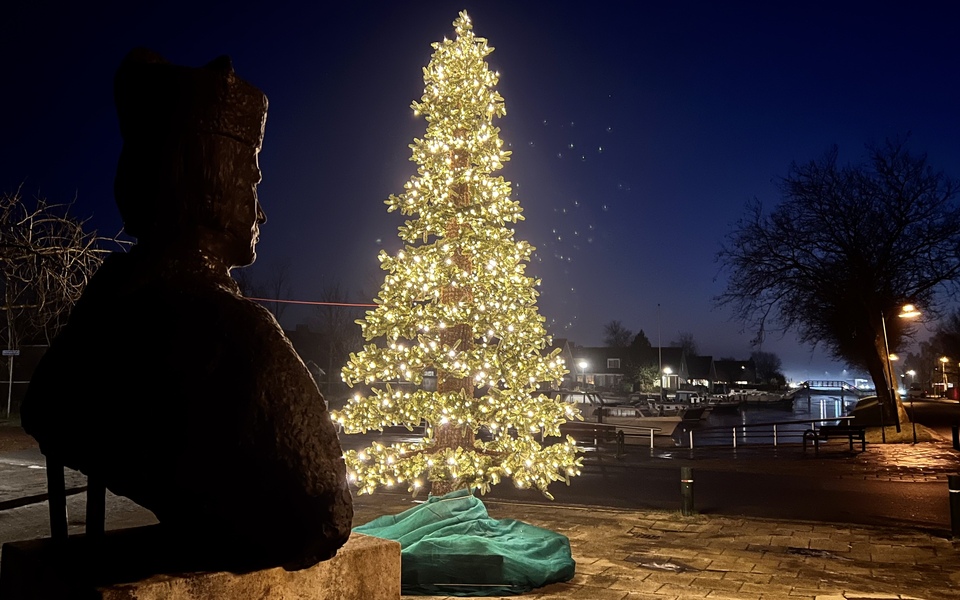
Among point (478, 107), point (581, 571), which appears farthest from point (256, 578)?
point (478, 107)

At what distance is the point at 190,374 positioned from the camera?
249 cm

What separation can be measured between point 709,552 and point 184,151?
706 centimetres

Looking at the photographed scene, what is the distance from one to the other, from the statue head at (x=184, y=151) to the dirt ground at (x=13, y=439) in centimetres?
1969

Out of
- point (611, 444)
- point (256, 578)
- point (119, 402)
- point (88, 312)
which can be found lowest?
point (611, 444)

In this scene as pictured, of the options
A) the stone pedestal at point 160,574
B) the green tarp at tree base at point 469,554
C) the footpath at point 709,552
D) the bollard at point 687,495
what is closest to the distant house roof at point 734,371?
the bollard at point 687,495

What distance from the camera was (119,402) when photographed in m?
2.51

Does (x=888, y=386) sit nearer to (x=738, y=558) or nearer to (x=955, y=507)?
(x=955, y=507)

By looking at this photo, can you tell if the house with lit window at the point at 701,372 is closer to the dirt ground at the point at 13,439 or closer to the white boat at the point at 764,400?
the white boat at the point at 764,400

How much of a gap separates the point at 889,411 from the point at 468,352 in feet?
72.7

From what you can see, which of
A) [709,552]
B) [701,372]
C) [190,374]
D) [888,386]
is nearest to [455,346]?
[709,552]

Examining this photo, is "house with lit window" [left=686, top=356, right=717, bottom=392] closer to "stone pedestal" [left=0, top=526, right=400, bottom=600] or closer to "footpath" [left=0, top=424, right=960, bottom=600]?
"footpath" [left=0, top=424, right=960, bottom=600]

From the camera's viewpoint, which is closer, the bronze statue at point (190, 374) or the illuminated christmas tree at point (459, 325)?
the bronze statue at point (190, 374)

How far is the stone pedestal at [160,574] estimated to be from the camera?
2412 millimetres

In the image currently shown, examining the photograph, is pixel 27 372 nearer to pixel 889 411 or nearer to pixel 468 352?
pixel 468 352
